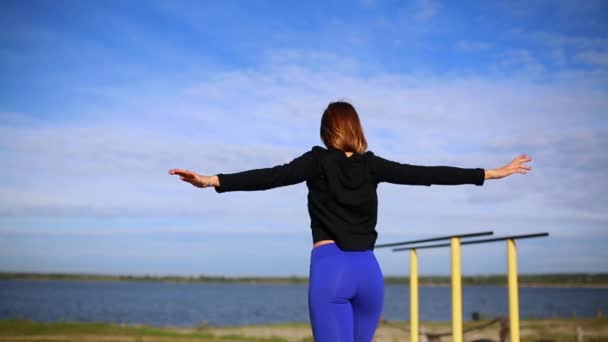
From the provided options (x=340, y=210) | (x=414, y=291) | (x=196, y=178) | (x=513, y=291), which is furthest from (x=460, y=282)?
(x=196, y=178)

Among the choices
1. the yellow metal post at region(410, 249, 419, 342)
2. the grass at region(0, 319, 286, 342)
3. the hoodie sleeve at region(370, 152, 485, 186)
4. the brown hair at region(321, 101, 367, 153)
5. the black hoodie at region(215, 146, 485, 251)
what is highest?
the brown hair at region(321, 101, 367, 153)

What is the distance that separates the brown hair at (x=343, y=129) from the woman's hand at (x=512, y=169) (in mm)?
928

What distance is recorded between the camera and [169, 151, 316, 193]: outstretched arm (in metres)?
2.97

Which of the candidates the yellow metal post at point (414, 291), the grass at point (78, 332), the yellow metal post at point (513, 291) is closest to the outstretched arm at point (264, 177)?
the yellow metal post at point (513, 291)

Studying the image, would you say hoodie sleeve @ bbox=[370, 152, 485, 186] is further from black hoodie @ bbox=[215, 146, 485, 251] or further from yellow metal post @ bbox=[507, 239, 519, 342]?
yellow metal post @ bbox=[507, 239, 519, 342]

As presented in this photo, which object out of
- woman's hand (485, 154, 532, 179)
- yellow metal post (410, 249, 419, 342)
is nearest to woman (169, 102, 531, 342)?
woman's hand (485, 154, 532, 179)

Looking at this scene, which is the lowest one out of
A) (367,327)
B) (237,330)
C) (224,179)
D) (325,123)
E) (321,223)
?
(237,330)

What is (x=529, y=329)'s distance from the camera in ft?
47.0

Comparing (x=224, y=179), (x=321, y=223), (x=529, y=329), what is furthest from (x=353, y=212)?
(x=529, y=329)

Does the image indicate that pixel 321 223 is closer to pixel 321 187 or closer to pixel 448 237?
pixel 321 187

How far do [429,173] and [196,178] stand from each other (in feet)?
3.97

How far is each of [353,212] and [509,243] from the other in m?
3.52

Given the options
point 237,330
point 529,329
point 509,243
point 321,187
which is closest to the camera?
point 321,187

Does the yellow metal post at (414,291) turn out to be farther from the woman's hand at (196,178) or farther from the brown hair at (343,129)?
the woman's hand at (196,178)
